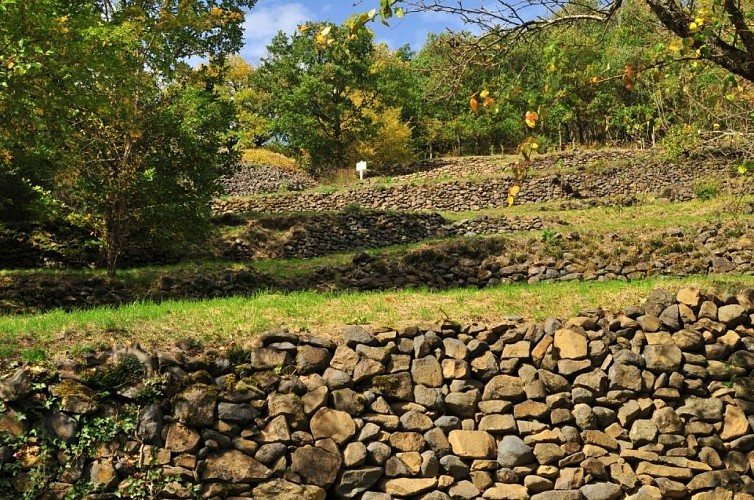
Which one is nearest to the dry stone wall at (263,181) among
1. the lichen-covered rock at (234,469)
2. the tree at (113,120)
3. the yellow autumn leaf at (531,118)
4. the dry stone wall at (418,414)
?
the tree at (113,120)

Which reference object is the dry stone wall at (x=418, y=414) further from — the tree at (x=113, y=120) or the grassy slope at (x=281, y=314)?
the tree at (x=113, y=120)

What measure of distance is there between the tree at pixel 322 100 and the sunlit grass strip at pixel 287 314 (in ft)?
81.3

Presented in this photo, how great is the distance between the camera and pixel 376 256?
14023 mm

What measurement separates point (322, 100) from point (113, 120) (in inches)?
873

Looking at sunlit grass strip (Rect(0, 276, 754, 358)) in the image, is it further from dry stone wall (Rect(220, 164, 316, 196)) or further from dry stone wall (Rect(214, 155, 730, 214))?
dry stone wall (Rect(220, 164, 316, 196))

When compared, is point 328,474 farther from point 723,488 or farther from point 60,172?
point 60,172

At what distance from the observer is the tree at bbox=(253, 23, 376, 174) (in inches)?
1261

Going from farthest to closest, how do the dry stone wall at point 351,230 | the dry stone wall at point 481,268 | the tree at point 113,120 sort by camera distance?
the dry stone wall at point 351,230
the dry stone wall at point 481,268
the tree at point 113,120

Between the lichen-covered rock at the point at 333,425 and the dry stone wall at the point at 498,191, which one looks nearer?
the lichen-covered rock at the point at 333,425

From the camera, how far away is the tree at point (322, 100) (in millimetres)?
32031

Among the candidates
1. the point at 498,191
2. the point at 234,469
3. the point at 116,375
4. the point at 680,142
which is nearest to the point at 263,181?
the point at 498,191

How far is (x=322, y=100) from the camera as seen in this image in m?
32.8

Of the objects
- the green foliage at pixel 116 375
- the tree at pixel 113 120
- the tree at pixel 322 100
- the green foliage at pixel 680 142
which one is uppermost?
the tree at pixel 322 100

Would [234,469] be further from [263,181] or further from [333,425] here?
[263,181]
